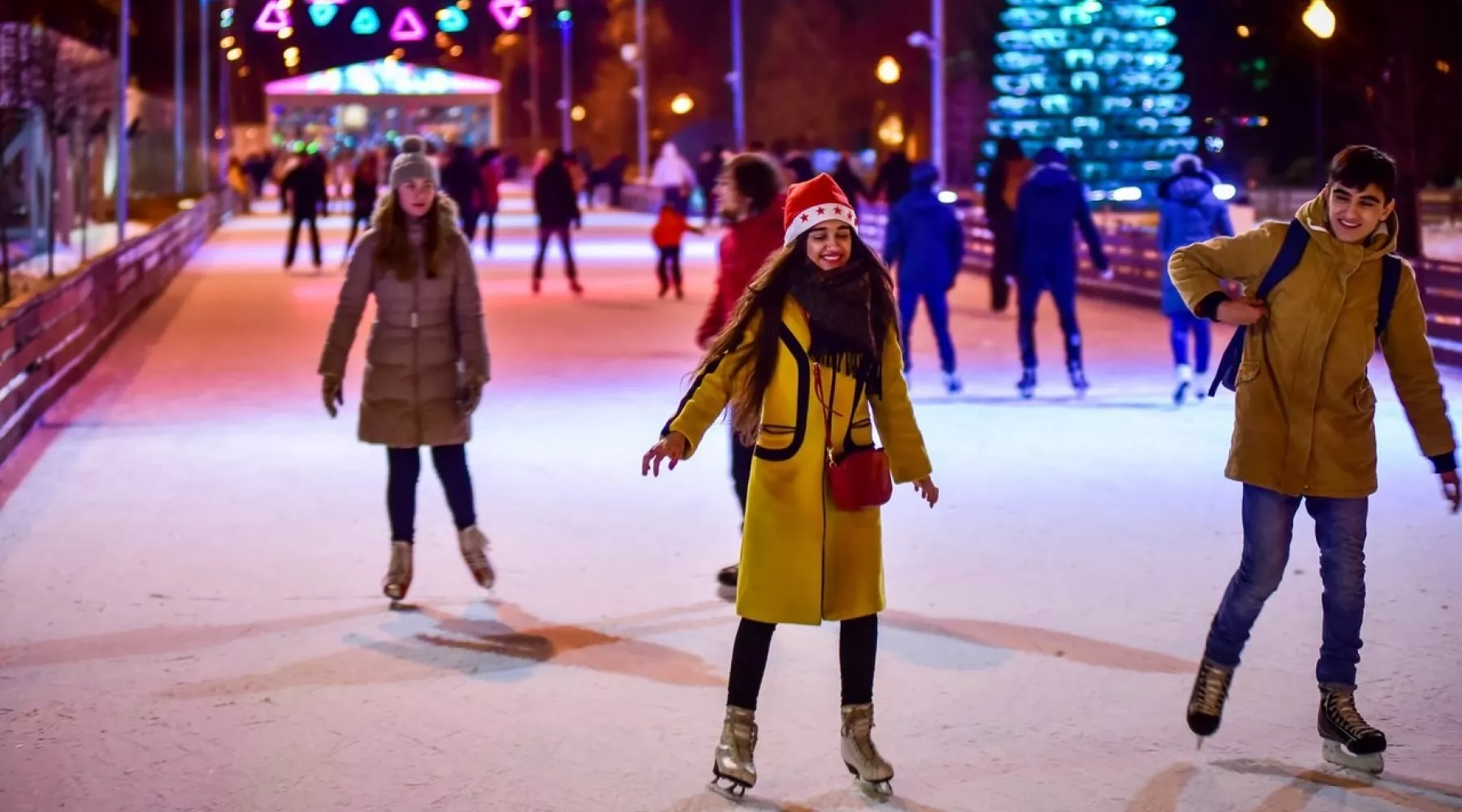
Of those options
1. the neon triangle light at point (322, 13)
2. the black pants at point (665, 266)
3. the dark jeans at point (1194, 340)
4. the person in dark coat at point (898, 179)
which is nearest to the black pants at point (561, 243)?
the black pants at point (665, 266)

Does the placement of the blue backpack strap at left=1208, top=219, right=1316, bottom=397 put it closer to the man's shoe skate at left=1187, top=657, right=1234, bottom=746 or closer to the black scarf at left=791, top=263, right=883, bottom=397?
the man's shoe skate at left=1187, top=657, right=1234, bottom=746

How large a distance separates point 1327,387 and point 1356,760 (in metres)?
0.92

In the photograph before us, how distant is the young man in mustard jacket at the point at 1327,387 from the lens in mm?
5250

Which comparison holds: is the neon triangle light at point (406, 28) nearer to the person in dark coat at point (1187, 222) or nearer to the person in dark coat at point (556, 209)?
the person in dark coat at point (556, 209)

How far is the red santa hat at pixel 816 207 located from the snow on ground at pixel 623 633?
136 centimetres

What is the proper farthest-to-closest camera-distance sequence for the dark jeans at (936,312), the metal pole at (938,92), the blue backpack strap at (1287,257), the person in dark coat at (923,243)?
the metal pole at (938,92)
the dark jeans at (936,312)
the person in dark coat at (923,243)
the blue backpack strap at (1287,257)

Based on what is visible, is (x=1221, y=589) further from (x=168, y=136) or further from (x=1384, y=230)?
(x=168, y=136)

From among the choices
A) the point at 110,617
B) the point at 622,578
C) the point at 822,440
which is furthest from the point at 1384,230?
the point at 110,617

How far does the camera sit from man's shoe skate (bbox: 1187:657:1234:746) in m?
5.44

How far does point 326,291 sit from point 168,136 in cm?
3870

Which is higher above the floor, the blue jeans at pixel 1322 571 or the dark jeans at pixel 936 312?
the dark jeans at pixel 936 312

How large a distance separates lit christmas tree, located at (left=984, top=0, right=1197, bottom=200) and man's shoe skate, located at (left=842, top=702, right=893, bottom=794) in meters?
29.8

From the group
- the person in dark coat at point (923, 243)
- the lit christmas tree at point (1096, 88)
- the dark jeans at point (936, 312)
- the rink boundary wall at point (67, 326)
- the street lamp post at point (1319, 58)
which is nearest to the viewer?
the rink boundary wall at point (67, 326)

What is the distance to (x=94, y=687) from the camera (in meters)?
A: 6.28
